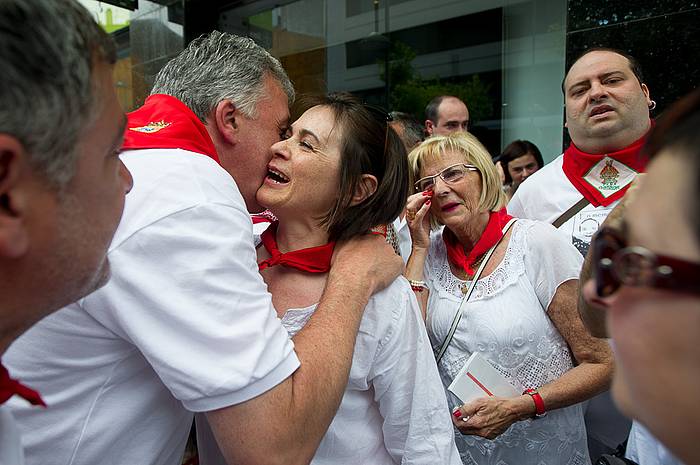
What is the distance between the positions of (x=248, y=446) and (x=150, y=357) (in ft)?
0.89

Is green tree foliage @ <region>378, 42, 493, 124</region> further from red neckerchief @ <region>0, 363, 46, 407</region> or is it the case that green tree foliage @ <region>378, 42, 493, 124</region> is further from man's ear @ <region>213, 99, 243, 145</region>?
red neckerchief @ <region>0, 363, 46, 407</region>

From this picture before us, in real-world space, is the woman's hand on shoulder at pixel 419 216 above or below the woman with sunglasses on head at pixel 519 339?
above

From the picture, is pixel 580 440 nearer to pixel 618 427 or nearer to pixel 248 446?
pixel 618 427

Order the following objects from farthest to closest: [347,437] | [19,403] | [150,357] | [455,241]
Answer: [455,241] < [347,437] < [19,403] < [150,357]

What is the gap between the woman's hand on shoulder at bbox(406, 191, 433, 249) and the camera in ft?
9.05

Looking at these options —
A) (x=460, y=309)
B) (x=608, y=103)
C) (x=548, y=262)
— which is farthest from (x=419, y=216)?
(x=608, y=103)

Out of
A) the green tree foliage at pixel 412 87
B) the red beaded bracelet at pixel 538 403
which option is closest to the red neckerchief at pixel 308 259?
the red beaded bracelet at pixel 538 403

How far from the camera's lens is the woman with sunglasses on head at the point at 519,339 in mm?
2322

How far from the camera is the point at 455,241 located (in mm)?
2787

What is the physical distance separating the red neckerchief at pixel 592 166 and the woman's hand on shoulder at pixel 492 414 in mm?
1332

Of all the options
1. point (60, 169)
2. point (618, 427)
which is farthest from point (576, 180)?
point (60, 169)

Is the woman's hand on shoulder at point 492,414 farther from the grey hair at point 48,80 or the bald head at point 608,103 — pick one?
the grey hair at point 48,80

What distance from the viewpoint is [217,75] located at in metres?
1.99

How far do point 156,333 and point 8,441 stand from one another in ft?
1.03
